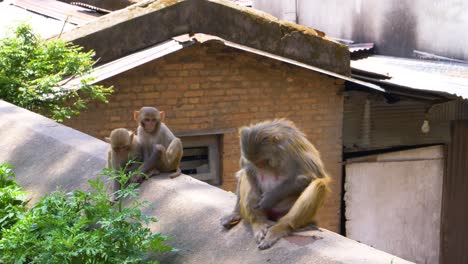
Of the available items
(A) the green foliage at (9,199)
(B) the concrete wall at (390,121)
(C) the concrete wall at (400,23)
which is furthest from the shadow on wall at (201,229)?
(C) the concrete wall at (400,23)

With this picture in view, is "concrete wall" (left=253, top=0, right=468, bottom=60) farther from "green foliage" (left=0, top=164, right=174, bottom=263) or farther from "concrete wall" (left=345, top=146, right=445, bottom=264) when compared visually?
"green foliage" (left=0, top=164, right=174, bottom=263)

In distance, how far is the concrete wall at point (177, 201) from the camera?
13.4 feet

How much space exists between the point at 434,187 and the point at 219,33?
4202 millimetres

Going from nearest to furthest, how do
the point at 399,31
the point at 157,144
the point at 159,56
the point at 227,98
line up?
the point at 157,144 < the point at 159,56 < the point at 227,98 < the point at 399,31

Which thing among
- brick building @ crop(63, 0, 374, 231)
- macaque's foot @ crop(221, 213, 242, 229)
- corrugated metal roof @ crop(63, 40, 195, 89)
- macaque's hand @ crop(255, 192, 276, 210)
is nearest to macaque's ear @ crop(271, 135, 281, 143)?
macaque's hand @ crop(255, 192, 276, 210)

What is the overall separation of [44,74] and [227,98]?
2.53 meters

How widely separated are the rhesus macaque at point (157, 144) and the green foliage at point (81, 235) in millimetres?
956

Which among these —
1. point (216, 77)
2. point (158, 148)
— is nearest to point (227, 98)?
point (216, 77)

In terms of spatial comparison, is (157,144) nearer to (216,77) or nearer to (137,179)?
(137,179)

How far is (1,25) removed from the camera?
11859 mm

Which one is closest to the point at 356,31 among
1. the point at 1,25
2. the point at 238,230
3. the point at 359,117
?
the point at 359,117

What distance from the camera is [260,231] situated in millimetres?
4418

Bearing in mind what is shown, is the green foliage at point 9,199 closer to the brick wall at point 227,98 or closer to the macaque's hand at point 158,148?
the macaque's hand at point 158,148

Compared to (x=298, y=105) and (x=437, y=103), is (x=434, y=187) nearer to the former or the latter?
(x=437, y=103)
